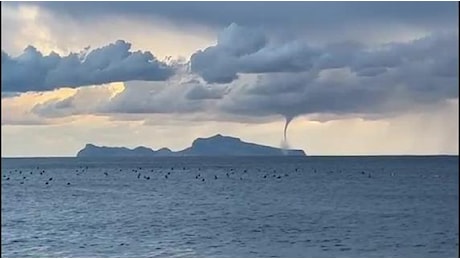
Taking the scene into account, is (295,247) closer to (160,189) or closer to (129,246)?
(129,246)

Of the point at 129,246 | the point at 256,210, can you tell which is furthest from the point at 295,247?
the point at 256,210

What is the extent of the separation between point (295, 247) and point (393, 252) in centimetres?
697

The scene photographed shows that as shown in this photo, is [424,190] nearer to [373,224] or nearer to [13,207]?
[373,224]

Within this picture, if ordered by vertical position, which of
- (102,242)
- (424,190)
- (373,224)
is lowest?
(102,242)

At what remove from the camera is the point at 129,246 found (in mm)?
49500

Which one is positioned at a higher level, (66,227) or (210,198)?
(210,198)

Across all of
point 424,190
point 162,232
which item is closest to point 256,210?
point 162,232

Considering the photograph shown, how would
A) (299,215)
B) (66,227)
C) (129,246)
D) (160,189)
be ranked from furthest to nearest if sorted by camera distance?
(160,189)
(299,215)
(66,227)
(129,246)

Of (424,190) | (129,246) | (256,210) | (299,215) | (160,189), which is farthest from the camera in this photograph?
(160,189)

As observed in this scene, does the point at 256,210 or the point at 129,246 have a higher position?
the point at 256,210

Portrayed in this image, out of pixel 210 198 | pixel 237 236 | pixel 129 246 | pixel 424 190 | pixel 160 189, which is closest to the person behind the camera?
pixel 129 246

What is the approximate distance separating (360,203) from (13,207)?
4417 centimetres

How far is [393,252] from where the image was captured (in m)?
46.5

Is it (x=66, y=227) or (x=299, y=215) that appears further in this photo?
(x=299, y=215)
